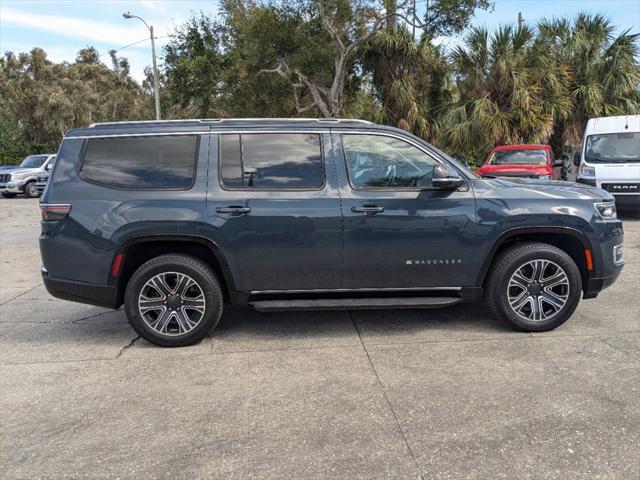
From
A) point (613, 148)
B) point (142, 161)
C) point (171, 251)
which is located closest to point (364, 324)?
point (171, 251)

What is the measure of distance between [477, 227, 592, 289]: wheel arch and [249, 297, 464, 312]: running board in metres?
0.47

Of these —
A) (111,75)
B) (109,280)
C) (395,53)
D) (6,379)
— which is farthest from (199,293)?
(111,75)

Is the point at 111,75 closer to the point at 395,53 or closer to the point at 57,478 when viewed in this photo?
the point at 395,53

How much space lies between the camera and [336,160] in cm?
472

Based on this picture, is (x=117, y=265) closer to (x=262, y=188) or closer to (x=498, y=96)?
(x=262, y=188)

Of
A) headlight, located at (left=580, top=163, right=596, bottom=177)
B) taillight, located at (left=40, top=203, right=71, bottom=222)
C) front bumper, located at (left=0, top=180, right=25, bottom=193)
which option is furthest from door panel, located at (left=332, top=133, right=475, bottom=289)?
front bumper, located at (left=0, top=180, right=25, bottom=193)

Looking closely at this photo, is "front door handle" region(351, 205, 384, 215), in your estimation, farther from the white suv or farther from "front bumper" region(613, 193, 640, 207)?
the white suv

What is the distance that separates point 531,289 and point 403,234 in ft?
4.05

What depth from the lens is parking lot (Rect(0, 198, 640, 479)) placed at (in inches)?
116

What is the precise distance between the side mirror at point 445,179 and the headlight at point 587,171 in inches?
363

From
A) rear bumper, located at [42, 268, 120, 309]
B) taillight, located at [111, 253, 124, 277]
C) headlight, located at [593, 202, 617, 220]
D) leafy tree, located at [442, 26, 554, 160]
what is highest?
leafy tree, located at [442, 26, 554, 160]

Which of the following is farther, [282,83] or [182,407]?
[282,83]

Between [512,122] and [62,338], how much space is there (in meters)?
16.2

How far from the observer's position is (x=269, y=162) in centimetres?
468
